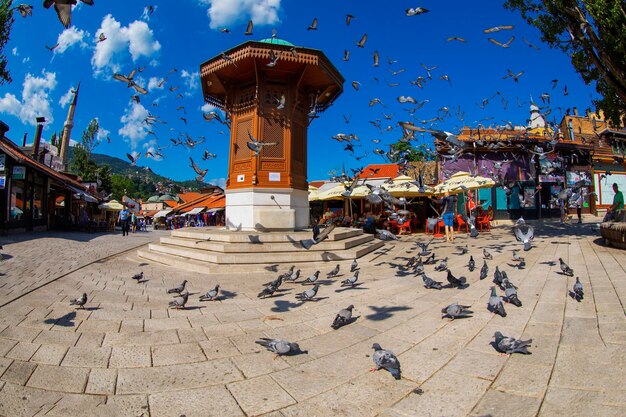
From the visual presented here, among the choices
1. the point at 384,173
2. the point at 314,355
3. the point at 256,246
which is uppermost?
the point at 384,173

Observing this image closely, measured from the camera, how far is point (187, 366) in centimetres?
295

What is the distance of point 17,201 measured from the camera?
17.5 m

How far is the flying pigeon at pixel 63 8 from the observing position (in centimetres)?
314

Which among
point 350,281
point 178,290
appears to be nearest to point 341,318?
point 350,281

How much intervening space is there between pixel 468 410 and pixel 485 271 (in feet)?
15.0

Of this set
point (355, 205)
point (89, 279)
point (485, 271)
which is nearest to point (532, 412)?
point (485, 271)

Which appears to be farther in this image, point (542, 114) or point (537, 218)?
point (537, 218)

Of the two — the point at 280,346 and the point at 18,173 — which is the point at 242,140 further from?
the point at 18,173

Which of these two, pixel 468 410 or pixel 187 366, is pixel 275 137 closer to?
pixel 187 366

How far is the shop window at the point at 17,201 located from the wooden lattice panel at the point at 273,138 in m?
15.8

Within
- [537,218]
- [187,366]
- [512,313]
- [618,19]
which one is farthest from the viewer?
[537,218]

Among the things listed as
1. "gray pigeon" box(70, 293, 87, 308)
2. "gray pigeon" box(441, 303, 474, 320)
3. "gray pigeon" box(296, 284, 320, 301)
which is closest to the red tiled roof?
"gray pigeon" box(296, 284, 320, 301)

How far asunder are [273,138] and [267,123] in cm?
57

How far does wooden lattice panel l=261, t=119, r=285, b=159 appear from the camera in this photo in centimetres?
1103
